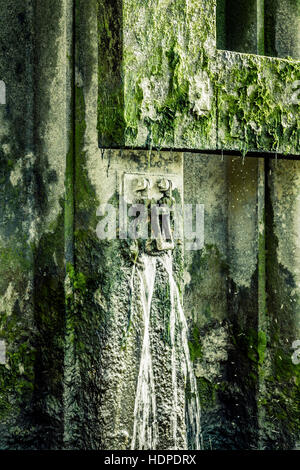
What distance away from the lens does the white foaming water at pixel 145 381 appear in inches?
92.8

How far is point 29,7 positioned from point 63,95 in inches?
18.5

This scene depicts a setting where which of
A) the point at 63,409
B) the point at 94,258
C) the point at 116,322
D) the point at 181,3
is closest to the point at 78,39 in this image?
the point at 181,3

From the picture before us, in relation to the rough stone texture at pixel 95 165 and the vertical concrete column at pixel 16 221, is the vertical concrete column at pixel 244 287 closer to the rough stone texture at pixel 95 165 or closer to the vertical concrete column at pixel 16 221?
the rough stone texture at pixel 95 165

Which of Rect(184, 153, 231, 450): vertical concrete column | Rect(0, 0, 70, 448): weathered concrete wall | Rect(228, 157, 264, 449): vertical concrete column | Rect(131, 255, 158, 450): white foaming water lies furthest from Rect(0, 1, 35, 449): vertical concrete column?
Rect(228, 157, 264, 449): vertical concrete column

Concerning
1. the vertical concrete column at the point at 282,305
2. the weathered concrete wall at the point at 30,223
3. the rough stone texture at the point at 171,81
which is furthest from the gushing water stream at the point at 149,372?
the vertical concrete column at the point at 282,305

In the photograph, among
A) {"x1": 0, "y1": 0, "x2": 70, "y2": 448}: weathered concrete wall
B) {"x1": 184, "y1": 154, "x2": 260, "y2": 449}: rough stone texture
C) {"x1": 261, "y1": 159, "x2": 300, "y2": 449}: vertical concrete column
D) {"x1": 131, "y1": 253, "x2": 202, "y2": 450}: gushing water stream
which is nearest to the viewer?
{"x1": 131, "y1": 253, "x2": 202, "y2": 450}: gushing water stream

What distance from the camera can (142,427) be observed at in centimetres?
236

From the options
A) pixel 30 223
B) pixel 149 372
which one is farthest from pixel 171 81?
pixel 149 372

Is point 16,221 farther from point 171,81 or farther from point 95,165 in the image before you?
point 171,81

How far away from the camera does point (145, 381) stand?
2357mm

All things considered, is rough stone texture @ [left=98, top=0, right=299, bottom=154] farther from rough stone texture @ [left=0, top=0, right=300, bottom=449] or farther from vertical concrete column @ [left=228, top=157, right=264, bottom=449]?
vertical concrete column @ [left=228, top=157, right=264, bottom=449]

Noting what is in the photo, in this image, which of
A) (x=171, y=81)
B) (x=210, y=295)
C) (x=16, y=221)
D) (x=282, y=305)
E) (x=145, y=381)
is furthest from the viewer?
(x=210, y=295)

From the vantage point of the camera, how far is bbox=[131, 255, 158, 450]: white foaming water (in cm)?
236

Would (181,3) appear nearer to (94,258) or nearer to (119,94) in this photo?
(119,94)
